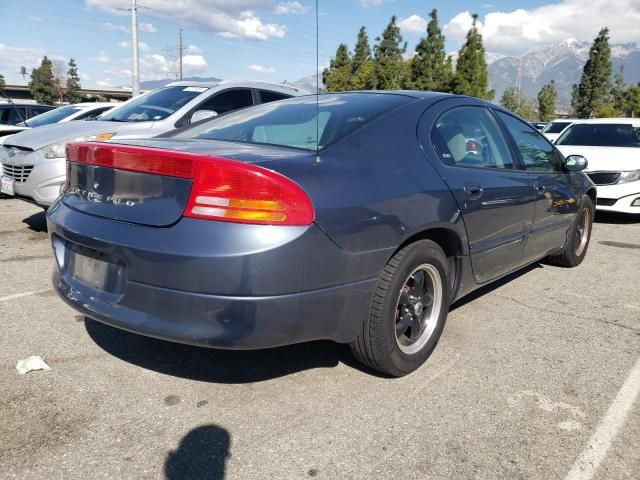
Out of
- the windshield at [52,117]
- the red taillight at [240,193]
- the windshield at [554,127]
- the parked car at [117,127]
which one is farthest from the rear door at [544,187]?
the windshield at [554,127]

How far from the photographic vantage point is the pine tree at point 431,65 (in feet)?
110

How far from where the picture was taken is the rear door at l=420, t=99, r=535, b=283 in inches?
118

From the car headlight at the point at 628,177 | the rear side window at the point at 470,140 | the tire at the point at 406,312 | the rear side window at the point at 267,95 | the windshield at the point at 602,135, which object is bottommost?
the tire at the point at 406,312

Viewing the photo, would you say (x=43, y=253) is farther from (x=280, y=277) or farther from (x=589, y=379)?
(x=589, y=379)

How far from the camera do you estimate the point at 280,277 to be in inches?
83.4

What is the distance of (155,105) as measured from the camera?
6391 mm

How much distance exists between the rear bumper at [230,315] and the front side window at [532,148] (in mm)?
2174

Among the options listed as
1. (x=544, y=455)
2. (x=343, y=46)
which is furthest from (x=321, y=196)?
(x=343, y=46)

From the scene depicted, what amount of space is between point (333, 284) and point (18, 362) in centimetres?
183

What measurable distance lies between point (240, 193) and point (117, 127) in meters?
4.25

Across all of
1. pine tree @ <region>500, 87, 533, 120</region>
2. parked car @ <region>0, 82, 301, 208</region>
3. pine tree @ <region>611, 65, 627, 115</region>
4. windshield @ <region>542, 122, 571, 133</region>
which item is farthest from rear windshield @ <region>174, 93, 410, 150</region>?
pine tree @ <region>500, 87, 533, 120</region>

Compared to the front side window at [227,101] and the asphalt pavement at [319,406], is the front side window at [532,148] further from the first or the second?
the front side window at [227,101]

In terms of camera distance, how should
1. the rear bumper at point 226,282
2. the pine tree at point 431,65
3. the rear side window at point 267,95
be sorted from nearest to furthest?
the rear bumper at point 226,282 → the rear side window at point 267,95 → the pine tree at point 431,65

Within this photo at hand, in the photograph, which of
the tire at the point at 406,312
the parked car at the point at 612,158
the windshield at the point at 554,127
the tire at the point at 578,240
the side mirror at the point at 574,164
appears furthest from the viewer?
the windshield at the point at 554,127
